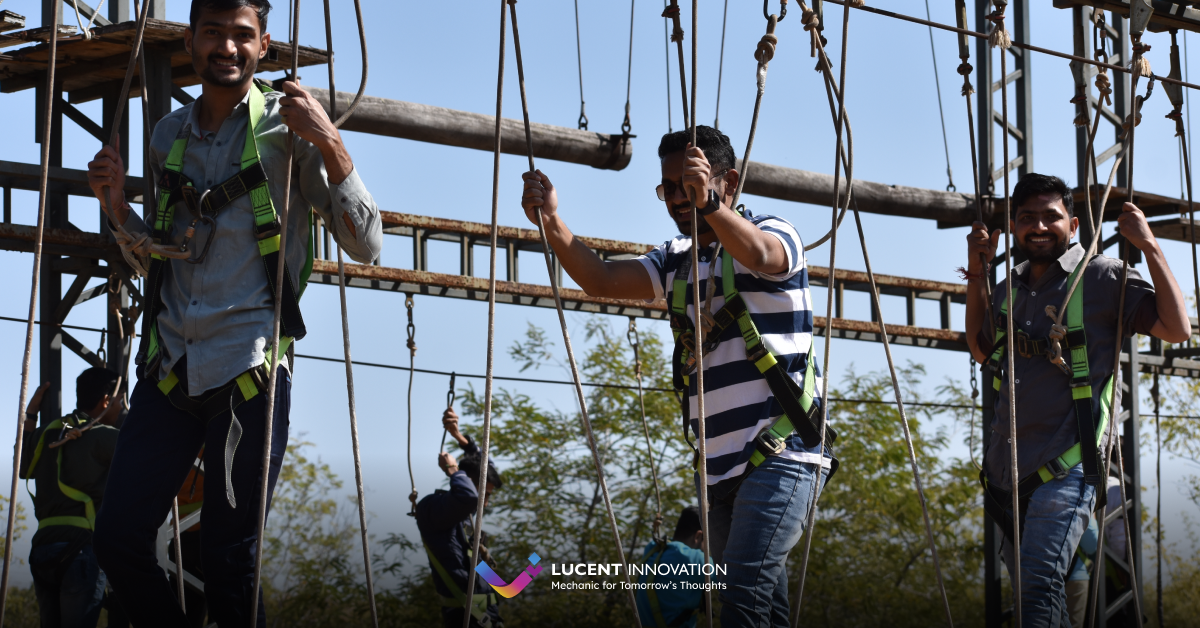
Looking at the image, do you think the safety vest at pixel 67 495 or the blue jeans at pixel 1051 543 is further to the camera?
the safety vest at pixel 67 495

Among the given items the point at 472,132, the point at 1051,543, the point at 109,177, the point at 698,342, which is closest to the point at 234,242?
the point at 109,177

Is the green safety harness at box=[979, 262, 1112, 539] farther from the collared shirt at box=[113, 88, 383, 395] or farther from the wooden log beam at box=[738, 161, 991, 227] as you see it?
the wooden log beam at box=[738, 161, 991, 227]

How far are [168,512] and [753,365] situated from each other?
4.51 feet

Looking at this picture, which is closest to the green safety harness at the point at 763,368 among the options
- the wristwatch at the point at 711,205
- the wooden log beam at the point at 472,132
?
the wristwatch at the point at 711,205

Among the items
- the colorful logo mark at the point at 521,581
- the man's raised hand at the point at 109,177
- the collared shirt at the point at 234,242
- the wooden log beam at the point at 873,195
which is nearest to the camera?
the collared shirt at the point at 234,242

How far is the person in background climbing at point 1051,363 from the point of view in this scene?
3.46m

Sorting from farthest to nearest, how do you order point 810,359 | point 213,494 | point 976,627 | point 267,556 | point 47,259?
point 976,627
point 267,556
point 47,259
point 810,359
point 213,494

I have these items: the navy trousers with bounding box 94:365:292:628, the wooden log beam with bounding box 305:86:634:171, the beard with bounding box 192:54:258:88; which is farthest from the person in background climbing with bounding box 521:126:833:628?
the wooden log beam with bounding box 305:86:634:171

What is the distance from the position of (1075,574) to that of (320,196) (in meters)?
3.69

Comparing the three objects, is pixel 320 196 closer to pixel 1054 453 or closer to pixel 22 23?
pixel 1054 453

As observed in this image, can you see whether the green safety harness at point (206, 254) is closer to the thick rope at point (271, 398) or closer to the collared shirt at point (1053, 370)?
the thick rope at point (271, 398)

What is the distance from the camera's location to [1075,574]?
4.89 metres

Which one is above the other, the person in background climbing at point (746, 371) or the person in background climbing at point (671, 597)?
the person in background climbing at point (746, 371)

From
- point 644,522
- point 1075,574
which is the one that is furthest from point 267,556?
point 1075,574
